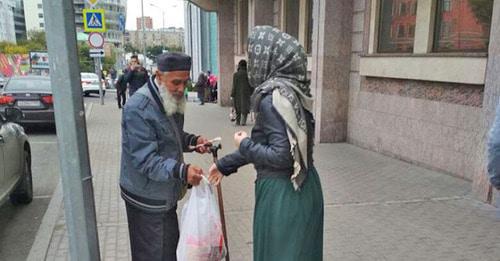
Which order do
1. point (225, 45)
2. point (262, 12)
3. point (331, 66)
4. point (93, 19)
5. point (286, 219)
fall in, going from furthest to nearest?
A: point (225, 45) < point (93, 19) < point (262, 12) < point (331, 66) < point (286, 219)

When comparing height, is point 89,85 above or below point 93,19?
below

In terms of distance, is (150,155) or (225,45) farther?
(225,45)

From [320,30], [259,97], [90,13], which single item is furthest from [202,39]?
[259,97]

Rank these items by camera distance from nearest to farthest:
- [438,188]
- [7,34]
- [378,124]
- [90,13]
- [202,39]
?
[438,188] < [378,124] < [90,13] < [202,39] < [7,34]

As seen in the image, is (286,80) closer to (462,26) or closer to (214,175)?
(214,175)

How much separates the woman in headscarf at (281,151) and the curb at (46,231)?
253 centimetres

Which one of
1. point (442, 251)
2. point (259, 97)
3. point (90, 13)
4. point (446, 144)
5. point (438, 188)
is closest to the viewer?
point (259, 97)

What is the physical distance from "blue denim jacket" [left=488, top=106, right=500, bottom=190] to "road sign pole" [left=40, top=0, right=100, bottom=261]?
2028 millimetres

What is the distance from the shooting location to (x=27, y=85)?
10859mm

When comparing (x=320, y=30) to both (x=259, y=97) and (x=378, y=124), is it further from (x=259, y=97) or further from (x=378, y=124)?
(x=259, y=97)

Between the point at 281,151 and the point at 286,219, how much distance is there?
0.41 m

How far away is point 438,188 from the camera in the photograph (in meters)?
5.63

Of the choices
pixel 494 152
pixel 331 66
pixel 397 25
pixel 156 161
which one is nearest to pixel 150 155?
pixel 156 161

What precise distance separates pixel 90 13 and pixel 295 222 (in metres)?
13.3
